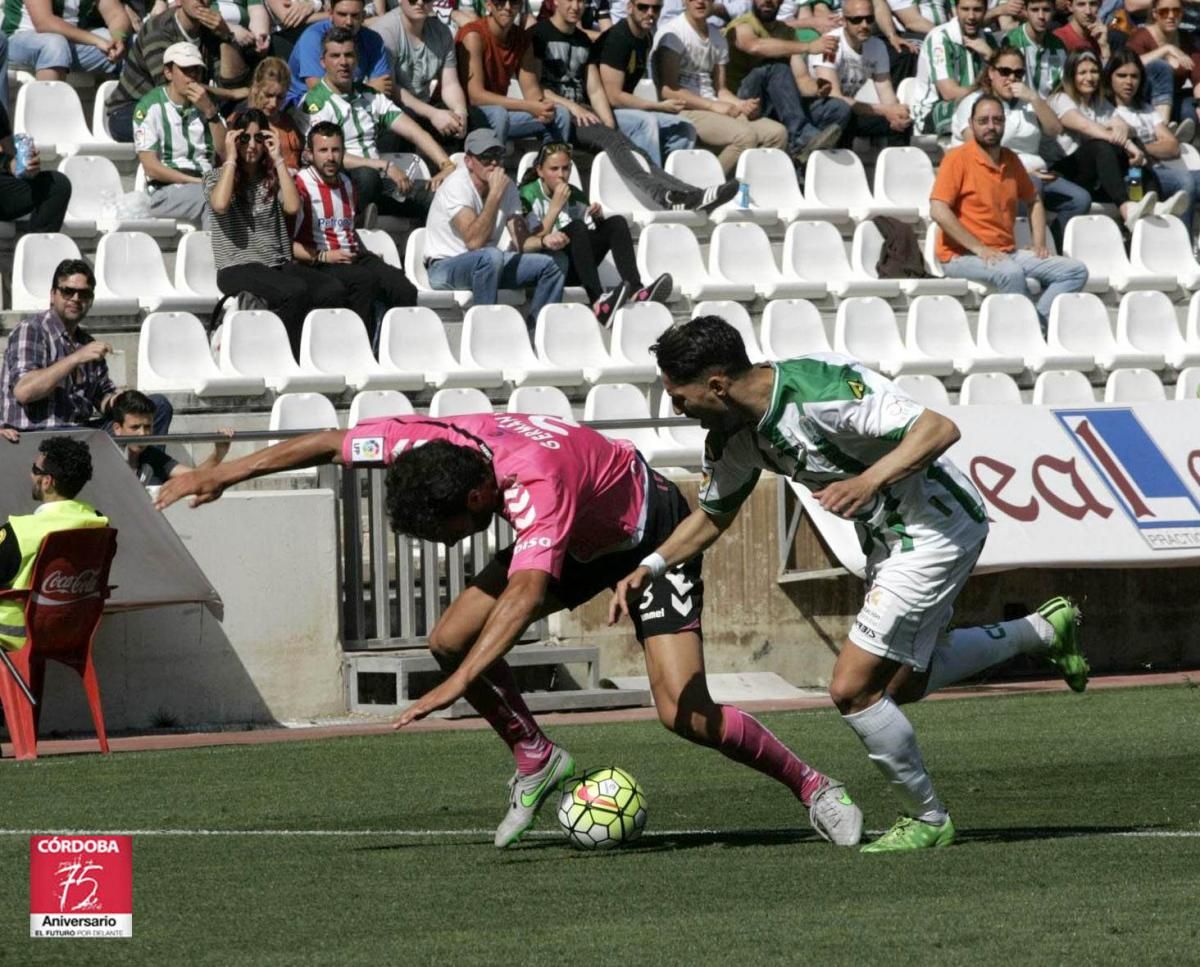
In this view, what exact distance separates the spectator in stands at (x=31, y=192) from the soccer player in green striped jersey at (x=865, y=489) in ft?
30.7

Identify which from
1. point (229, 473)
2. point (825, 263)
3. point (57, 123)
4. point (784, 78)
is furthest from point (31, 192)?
point (229, 473)

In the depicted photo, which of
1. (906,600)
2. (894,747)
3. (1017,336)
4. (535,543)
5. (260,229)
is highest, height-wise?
(535,543)

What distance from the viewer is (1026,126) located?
20656 mm

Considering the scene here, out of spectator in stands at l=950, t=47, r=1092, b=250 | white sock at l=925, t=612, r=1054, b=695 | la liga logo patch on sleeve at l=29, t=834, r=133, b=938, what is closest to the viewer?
la liga logo patch on sleeve at l=29, t=834, r=133, b=938

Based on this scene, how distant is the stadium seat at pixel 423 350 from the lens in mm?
16250

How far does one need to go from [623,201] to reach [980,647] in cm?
1138

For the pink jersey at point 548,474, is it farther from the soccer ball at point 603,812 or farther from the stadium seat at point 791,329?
the stadium seat at point 791,329

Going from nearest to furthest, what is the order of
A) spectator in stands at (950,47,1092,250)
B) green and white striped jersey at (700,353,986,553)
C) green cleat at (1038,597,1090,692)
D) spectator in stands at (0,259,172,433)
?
green and white striped jersey at (700,353,986,553), green cleat at (1038,597,1090,692), spectator in stands at (0,259,172,433), spectator in stands at (950,47,1092,250)

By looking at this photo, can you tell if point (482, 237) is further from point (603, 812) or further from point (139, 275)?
point (603, 812)

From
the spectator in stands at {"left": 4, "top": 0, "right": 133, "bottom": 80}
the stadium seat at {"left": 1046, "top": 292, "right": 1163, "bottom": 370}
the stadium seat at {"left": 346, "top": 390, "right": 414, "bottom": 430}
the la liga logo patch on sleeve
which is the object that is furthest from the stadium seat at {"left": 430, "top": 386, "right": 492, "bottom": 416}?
the la liga logo patch on sleeve

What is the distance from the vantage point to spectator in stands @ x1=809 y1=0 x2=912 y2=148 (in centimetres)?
2070

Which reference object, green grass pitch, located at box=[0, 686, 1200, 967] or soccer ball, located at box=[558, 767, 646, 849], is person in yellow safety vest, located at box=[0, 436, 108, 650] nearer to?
green grass pitch, located at box=[0, 686, 1200, 967]

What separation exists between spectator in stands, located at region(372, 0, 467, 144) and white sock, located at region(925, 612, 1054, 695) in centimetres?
1068

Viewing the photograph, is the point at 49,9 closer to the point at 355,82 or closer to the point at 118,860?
the point at 355,82
